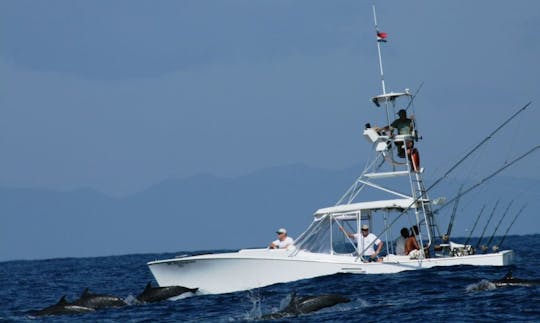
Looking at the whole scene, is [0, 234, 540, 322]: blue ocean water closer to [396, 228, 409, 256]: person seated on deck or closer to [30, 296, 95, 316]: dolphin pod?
[30, 296, 95, 316]: dolphin pod

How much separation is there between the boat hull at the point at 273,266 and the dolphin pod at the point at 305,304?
16.8 ft

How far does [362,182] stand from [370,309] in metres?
8.98

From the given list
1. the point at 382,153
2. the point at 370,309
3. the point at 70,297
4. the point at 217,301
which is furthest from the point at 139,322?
the point at 70,297

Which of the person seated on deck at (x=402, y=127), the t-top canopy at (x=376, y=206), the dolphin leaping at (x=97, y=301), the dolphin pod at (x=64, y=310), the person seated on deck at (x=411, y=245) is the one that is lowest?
the dolphin pod at (x=64, y=310)

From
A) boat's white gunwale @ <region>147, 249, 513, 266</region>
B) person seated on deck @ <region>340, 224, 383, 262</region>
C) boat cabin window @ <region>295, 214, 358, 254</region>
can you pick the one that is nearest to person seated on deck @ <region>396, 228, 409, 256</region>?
boat's white gunwale @ <region>147, 249, 513, 266</region>

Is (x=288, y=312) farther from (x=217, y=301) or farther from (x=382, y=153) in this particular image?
(x=382, y=153)

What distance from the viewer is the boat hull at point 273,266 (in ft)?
109

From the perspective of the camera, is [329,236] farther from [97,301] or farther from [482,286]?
[97,301]

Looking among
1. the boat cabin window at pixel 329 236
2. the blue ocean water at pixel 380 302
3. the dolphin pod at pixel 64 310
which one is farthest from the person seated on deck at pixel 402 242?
the dolphin pod at pixel 64 310

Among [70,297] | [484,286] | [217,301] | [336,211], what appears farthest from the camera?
[70,297]

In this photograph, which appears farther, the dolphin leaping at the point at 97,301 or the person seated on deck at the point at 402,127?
the person seated on deck at the point at 402,127

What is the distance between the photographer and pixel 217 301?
3212cm

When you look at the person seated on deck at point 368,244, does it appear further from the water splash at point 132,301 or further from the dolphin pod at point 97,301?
the water splash at point 132,301

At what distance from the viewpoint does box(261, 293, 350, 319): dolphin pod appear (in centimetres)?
2719
